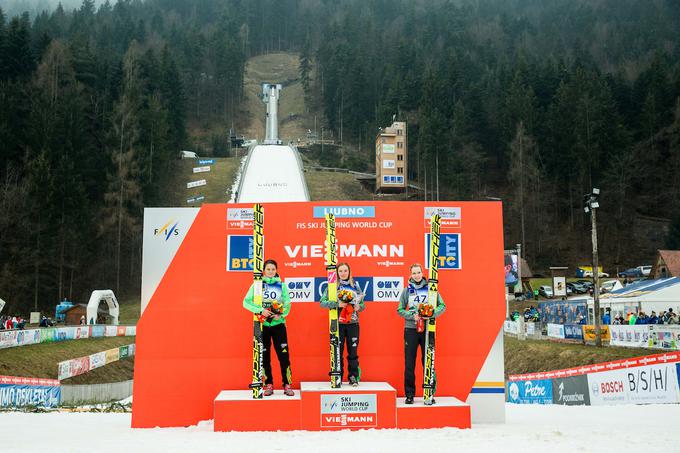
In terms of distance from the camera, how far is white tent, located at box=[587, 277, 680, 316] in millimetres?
24438

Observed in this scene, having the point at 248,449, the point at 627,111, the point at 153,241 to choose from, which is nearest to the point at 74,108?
the point at 153,241

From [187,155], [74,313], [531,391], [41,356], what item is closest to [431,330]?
[531,391]

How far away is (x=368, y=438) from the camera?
19.6ft

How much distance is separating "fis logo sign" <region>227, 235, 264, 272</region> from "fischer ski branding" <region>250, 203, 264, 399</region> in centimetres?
62

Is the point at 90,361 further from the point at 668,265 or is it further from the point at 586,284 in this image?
the point at 668,265

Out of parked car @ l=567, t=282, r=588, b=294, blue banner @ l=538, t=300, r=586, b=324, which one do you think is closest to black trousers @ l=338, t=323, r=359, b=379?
blue banner @ l=538, t=300, r=586, b=324

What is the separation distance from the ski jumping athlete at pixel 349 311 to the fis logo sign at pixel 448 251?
49.5 inches

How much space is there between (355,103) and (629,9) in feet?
170

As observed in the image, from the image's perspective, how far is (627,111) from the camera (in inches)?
2482

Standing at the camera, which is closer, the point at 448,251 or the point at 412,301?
the point at 412,301

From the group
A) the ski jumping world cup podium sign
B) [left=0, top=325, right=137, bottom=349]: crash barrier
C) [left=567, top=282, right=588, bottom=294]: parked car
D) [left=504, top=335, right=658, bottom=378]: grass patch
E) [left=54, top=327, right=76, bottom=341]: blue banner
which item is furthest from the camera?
[left=567, top=282, right=588, bottom=294]: parked car

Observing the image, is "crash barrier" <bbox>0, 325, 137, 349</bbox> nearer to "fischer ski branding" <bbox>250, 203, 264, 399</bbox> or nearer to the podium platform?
"fischer ski branding" <bbox>250, 203, 264, 399</bbox>

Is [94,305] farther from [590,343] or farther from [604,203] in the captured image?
[604,203]

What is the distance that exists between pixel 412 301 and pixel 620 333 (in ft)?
52.9
